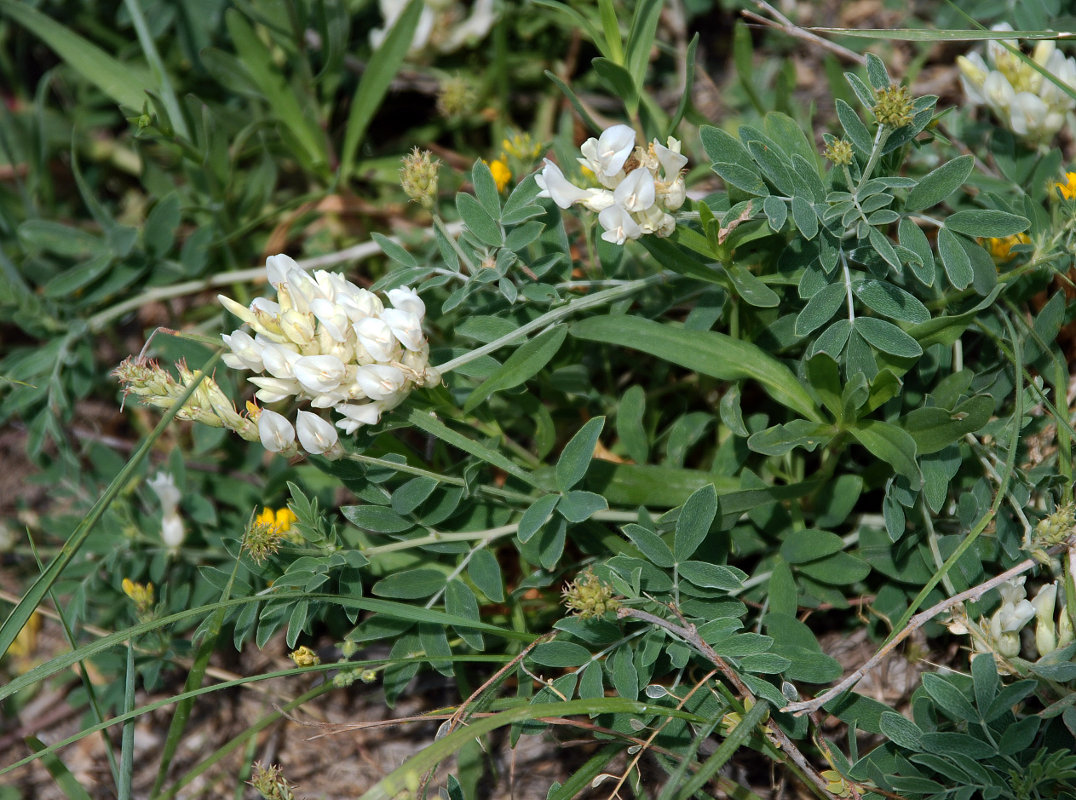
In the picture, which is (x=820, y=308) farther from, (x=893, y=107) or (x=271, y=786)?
(x=271, y=786)

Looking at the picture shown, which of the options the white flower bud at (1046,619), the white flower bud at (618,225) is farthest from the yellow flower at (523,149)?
the white flower bud at (1046,619)

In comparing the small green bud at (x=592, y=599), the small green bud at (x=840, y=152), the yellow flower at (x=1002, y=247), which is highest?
the small green bud at (x=840, y=152)

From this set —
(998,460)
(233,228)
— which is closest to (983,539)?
(998,460)

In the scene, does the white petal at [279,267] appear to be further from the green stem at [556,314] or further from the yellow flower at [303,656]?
the yellow flower at [303,656]

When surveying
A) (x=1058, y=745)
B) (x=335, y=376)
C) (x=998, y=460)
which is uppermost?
(x=335, y=376)

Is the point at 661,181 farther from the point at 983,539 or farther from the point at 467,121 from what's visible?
the point at 467,121

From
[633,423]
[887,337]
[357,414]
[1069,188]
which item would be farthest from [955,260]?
[357,414]

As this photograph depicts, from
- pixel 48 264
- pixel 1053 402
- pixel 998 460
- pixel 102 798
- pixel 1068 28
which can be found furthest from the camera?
pixel 48 264

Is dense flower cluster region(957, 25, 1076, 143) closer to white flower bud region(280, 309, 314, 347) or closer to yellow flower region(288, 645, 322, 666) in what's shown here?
white flower bud region(280, 309, 314, 347)
